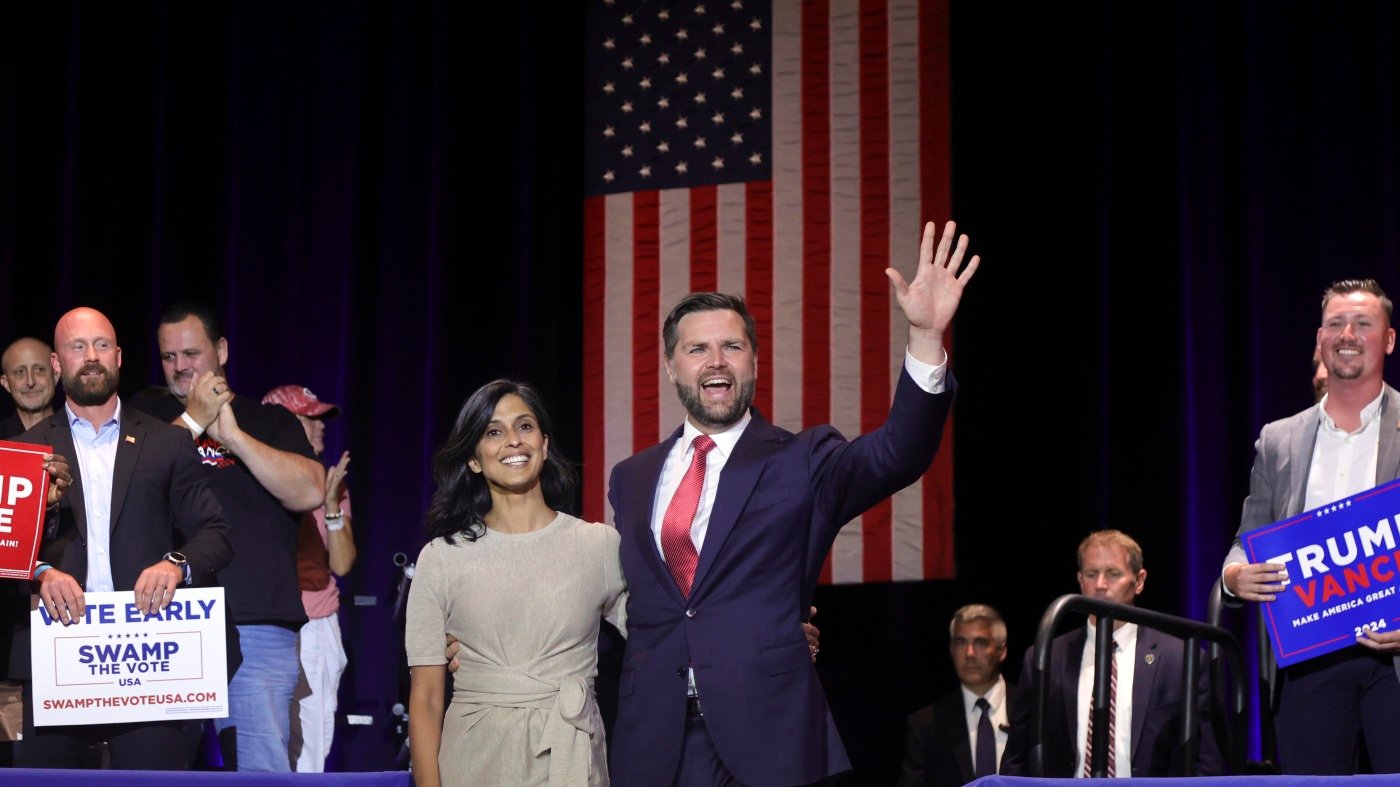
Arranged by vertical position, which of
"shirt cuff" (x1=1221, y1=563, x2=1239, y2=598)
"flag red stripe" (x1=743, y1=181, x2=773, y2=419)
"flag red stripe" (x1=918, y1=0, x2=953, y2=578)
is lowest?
"shirt cuff" (x1=1221, y1=563, x2=1239, y2=598)

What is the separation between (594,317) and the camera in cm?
700

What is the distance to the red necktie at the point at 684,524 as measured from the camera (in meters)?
2.95

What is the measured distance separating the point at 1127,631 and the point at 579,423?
2890 millimetres

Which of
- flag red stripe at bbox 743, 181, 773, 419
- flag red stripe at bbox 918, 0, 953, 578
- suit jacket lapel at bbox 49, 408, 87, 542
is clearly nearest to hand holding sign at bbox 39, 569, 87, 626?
suit jacket lapel at bbox 49, 408, 87, 542

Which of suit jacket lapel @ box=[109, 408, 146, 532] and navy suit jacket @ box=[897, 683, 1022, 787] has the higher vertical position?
suit jacket lapel @ box=[109, 408, 146, 532]

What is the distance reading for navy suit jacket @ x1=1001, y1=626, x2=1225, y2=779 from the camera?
180 inches

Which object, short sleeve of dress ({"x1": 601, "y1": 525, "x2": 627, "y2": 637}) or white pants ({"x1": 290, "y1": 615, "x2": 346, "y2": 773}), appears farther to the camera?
white pants ({"x1": 290, "y1": 615, "x2": 346, "y2": 773})

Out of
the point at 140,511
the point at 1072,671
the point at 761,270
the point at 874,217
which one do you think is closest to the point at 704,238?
the point at 761,270

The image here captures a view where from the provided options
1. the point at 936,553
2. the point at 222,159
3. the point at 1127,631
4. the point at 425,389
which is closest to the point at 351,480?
the point at 425,389

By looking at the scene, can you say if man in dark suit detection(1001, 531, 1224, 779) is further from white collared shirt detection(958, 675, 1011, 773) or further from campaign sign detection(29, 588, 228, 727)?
campaign sign detection(29, 588, 228, 727)

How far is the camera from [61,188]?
281 inches

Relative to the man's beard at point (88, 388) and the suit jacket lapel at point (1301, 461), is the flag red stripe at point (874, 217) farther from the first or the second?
the man's beard at point (88, 388)

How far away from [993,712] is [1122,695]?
3.02 ft

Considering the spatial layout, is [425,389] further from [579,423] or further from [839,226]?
[839,226]
